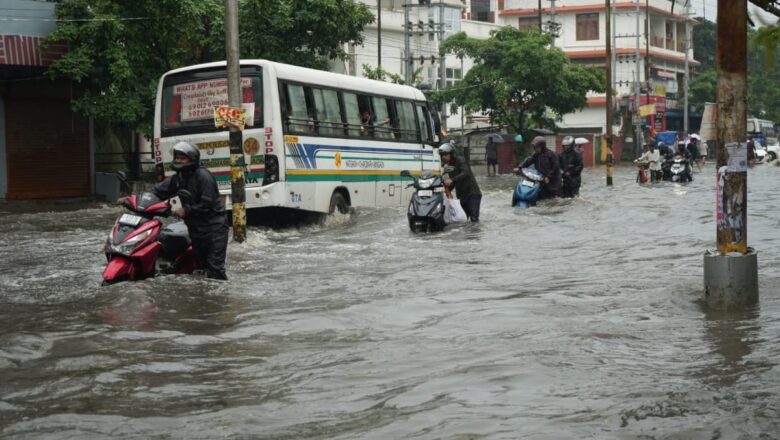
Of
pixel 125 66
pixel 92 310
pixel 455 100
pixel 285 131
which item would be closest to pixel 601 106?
pixel 455 100

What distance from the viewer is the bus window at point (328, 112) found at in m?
18.0

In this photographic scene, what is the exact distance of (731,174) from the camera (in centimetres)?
877

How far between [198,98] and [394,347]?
10.2 meters

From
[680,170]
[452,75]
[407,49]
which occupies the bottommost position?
[680,170]

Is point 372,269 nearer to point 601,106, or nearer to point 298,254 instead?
point 298,254

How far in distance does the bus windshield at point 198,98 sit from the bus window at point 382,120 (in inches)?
152

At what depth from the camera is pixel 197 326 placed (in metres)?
8.84

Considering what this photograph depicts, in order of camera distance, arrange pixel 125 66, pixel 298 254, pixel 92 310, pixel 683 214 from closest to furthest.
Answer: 1. pixel 92 310
2. pixel 298 254
3. pixel 683 214
4. pixel 125 66

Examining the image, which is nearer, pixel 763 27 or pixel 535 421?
pixel 763 27

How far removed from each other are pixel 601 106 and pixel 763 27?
6647cm

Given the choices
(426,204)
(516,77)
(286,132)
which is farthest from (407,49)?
(426,204)

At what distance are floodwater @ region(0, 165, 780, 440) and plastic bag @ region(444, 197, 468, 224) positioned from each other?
2.27 m

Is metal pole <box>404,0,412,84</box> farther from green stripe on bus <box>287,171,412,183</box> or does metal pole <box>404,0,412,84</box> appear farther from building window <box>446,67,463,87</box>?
green stripe on bus <box>287,171,412,183</box>

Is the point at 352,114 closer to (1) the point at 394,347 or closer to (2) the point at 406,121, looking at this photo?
(2) the point at 406,121
